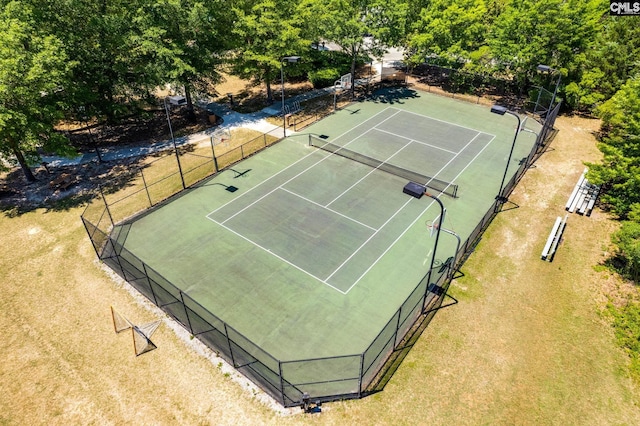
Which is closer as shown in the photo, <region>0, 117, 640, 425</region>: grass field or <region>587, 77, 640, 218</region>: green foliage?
<region>0, 117, 640, 425</region>: grass field

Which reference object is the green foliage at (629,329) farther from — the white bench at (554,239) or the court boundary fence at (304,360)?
the court boundary fence at (304,360)

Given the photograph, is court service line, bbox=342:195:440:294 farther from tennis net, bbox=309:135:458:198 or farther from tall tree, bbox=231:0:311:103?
tall tree, bbox=231:0:311:103

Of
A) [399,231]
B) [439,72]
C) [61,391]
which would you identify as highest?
[439,72]

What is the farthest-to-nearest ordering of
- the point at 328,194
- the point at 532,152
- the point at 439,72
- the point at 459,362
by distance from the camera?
the point at 439,72 < the point at 532,152 < the point at 328,194 < the point at 459,362

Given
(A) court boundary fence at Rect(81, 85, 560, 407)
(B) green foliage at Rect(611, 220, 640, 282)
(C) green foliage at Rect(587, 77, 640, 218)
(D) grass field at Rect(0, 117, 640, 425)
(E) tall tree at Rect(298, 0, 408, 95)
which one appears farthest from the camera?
(E) tall tree at Rect(298, 0, 408, 95)

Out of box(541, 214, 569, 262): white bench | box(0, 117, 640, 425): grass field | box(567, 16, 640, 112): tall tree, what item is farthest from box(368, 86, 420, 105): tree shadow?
box(0, 117, 640, 425): grass field

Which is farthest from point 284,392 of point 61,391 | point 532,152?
point 532,152

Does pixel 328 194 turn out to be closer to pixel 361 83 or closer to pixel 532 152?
pixel 532 152
